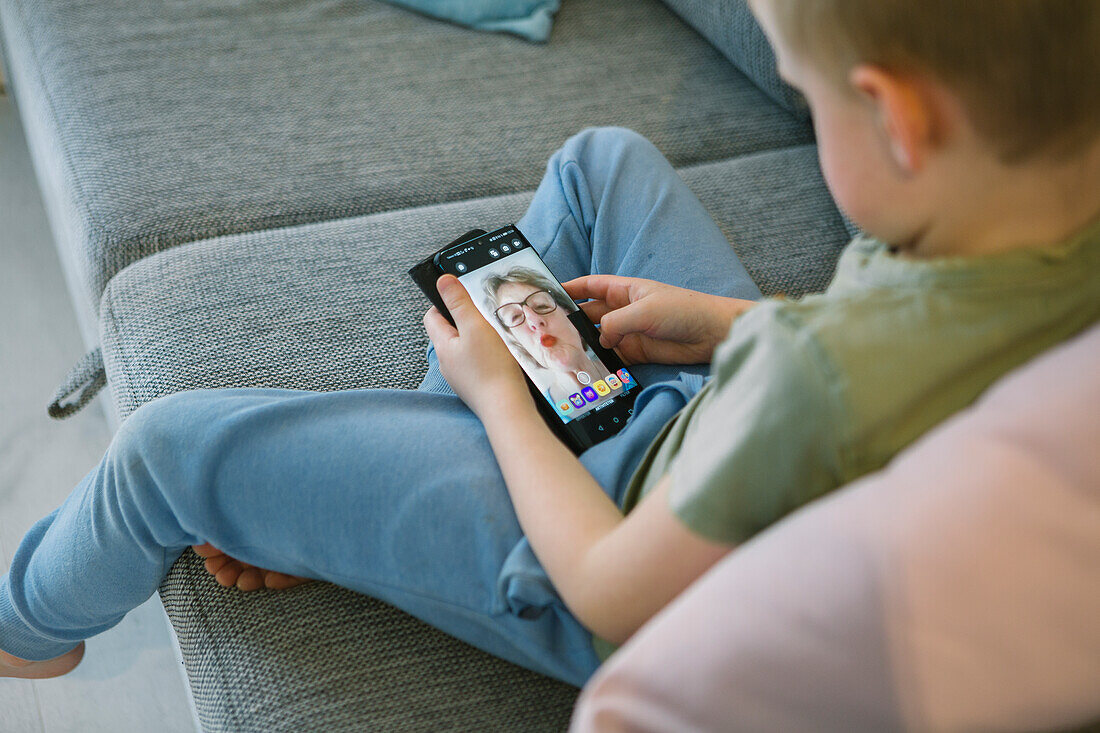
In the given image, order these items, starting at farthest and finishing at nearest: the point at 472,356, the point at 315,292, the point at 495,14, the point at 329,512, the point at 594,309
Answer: the point at 495,14, the point at 315,292, the point at 594,309, the point at 472,356, the point at 329,512

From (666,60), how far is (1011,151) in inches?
38.4

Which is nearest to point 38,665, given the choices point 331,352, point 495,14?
point 331,352

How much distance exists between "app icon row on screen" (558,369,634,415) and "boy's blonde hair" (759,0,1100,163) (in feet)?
1.25

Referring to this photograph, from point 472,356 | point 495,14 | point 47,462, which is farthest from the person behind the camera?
point 495,14

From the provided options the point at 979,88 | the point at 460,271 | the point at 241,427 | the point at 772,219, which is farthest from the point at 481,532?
the point at 772,219

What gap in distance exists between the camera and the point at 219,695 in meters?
0.67

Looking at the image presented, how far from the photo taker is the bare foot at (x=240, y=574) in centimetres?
70

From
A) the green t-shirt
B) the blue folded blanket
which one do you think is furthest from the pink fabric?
the blue folded blanket

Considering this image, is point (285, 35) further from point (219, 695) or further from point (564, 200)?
point (219, 695)

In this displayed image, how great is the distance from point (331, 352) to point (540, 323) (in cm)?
23

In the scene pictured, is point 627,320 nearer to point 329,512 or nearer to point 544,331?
point 544,331

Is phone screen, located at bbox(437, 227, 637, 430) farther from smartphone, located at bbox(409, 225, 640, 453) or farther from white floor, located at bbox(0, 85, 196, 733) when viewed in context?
white floor, located at bbox(0, 85, 196, 733)

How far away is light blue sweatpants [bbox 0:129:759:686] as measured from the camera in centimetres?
61

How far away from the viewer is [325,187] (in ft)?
3.59
